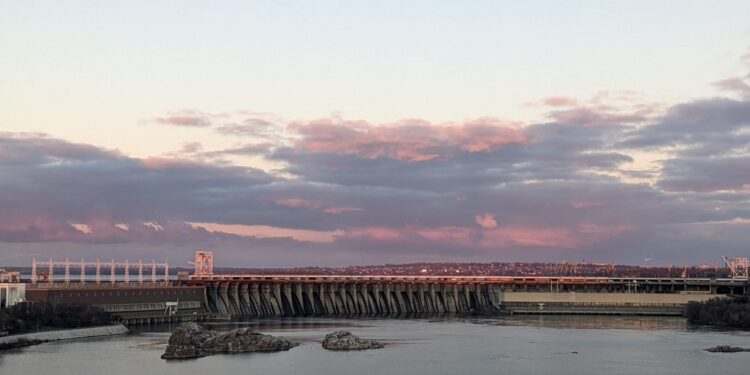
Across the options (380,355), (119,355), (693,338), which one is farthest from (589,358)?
(119,355)

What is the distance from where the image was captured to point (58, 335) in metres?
99.8

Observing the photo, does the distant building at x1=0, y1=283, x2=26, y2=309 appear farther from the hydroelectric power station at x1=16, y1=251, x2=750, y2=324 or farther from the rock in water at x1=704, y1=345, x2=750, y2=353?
the rock in water at x1=704, y1=345, x2=750, y2=353

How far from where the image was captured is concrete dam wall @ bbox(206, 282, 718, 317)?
515ft

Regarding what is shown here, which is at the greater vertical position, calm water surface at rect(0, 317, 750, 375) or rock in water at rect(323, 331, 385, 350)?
rock in water at rect(323, 331, 385, 350)

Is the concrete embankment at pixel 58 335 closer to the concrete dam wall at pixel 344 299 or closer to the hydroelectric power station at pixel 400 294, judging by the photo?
the hydroelectric power station at pixel 400 294

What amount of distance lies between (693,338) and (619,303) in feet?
174

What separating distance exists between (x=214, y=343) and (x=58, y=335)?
18.5 m

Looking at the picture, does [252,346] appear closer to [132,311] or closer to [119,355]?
[119,355]

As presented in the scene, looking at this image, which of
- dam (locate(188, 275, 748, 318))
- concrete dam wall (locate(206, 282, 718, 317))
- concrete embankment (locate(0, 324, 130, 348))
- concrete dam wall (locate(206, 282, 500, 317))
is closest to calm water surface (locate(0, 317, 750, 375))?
concrete embankment (locate(0, 324, 130, 348))

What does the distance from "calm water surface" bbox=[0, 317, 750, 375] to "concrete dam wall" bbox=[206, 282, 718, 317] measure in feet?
116

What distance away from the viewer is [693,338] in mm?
Result: 105750

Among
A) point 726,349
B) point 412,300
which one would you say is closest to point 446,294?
point 412,300

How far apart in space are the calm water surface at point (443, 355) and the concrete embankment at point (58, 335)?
6.16 ft

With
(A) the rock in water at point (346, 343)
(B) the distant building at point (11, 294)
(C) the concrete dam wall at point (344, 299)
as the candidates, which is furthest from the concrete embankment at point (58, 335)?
(C) the concrete dam wall at point (344, 299)
